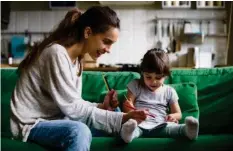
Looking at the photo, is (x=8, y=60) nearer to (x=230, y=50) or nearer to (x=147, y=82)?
(x=230, y=50)

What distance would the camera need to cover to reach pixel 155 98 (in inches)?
83.3

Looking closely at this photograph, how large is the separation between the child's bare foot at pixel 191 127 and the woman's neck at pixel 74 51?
612 millimetres

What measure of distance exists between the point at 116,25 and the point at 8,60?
3.46 metres

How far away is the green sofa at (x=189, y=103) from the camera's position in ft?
5.93

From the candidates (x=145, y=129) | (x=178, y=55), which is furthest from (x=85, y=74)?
(x=178, y=55)

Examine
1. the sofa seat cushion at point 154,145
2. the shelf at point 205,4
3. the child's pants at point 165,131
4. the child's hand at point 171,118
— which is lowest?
the sofa seat cushion at point 154,145

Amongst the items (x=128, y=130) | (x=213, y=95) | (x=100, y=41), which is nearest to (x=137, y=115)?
(x=128, y=130)

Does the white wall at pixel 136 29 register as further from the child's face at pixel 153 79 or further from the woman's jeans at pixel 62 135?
the woman's jeans at pixel 62 135

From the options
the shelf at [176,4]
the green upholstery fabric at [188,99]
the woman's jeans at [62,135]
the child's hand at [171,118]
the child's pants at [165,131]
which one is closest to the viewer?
the woman's jeans at [62,135]

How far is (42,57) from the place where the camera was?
172 cm

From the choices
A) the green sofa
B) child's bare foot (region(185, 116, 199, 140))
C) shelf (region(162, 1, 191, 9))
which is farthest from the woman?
shelf (region(162, 1, 191, 9))

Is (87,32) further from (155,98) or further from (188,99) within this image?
(188,99)

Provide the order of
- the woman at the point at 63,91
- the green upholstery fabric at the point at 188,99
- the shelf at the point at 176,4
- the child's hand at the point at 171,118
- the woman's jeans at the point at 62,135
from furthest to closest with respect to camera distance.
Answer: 1. the shelf at the point at 176,4
2. the green upholstery fabric at the point at 188,99
3. the child's hand at the point at 171,118
4. the woman at the point at 63,91
5. the woman's jeans at the point at 62,135

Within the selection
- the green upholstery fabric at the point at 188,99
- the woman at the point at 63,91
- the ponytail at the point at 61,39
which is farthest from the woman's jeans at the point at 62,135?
Result: the green upholstery fabric at the point at 188,99
